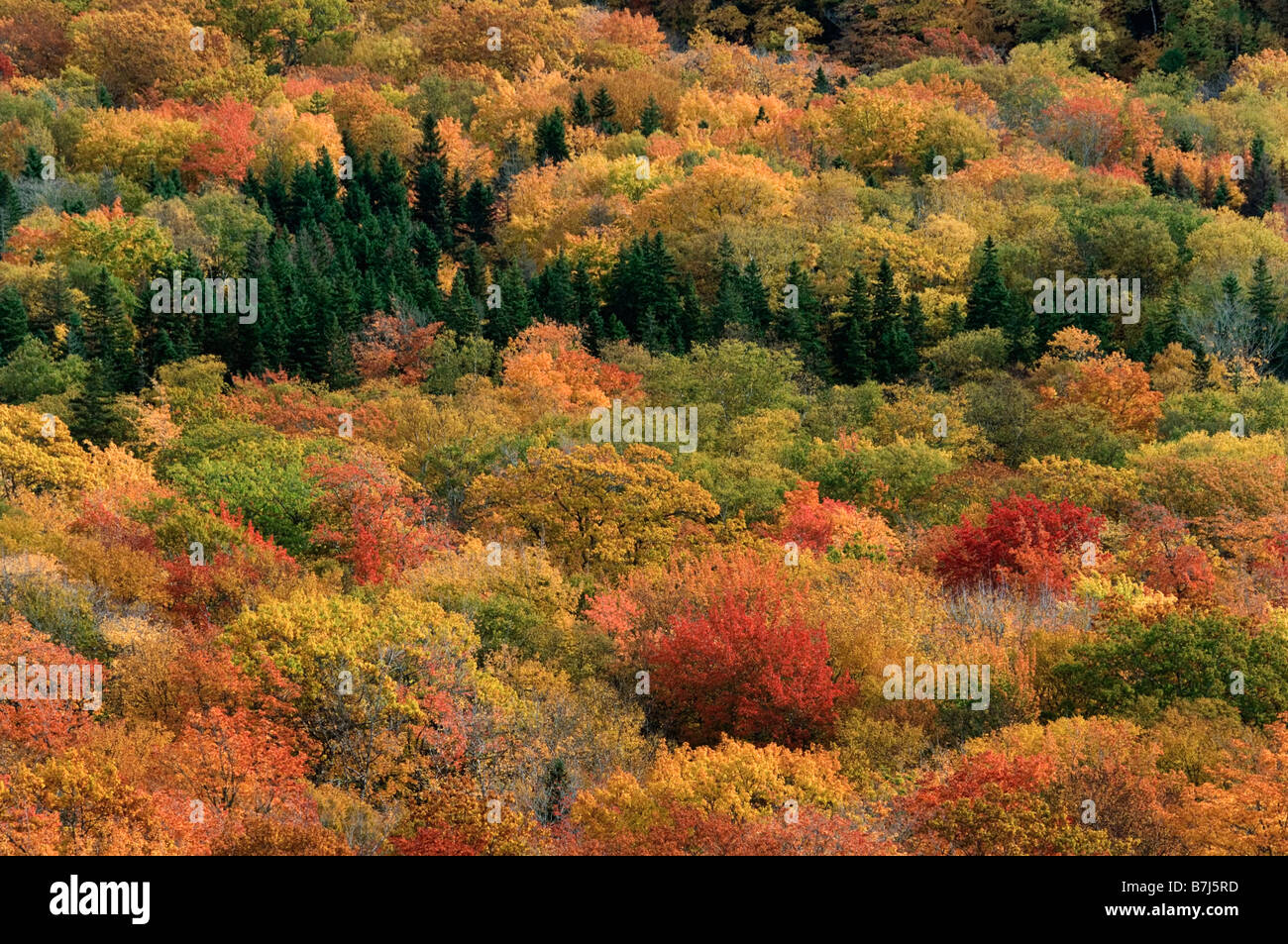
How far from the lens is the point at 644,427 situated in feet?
312

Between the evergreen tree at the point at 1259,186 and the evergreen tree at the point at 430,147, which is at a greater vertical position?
the evergreen tree at the point at 1259,186

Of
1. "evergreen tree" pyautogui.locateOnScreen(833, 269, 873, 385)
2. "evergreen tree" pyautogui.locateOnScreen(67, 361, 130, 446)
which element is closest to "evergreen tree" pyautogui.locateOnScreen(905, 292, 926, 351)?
"evergreen tree" pyautogui.locateOnScreen(833, 269, 873, 385)

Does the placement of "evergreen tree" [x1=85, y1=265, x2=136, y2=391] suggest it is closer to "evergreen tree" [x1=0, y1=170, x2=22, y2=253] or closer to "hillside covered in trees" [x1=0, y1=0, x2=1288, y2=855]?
"hillside covered in trees" [x1=0, y1=0, x2=1288, y2=855]

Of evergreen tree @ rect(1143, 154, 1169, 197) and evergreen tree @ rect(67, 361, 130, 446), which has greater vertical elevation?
evergreen tree @ rect(1143, 154, 1169, 197)

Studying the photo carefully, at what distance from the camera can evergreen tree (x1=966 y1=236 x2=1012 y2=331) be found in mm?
109375

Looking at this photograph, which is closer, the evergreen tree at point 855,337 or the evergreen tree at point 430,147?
the evergreen tree at point 855,337

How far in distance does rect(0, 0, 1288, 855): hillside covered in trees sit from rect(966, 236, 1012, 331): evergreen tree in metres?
0.24

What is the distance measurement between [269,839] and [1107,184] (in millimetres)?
93840

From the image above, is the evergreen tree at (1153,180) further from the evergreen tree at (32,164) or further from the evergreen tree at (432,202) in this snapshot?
the evergreen tree at (32,164)

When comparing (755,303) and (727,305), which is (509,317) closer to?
(727,305)

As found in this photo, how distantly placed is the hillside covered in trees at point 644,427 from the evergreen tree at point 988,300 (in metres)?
0.24

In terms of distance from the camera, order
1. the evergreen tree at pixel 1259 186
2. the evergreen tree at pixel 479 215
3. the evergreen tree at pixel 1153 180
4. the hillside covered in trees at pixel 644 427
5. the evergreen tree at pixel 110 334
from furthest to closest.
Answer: the evergreen tree at pixel 1259 186 → the evergreen tree at pixel 1153 180 → the evergreen tree at pixel 479 215 → the evergreen tree at pixel 110 334 → the hillside covered in trees at pixel 644 427

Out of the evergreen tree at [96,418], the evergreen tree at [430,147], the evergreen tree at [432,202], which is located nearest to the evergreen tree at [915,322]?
the evergreen tree at [432,202]

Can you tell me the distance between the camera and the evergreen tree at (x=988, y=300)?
→ 109375mm
